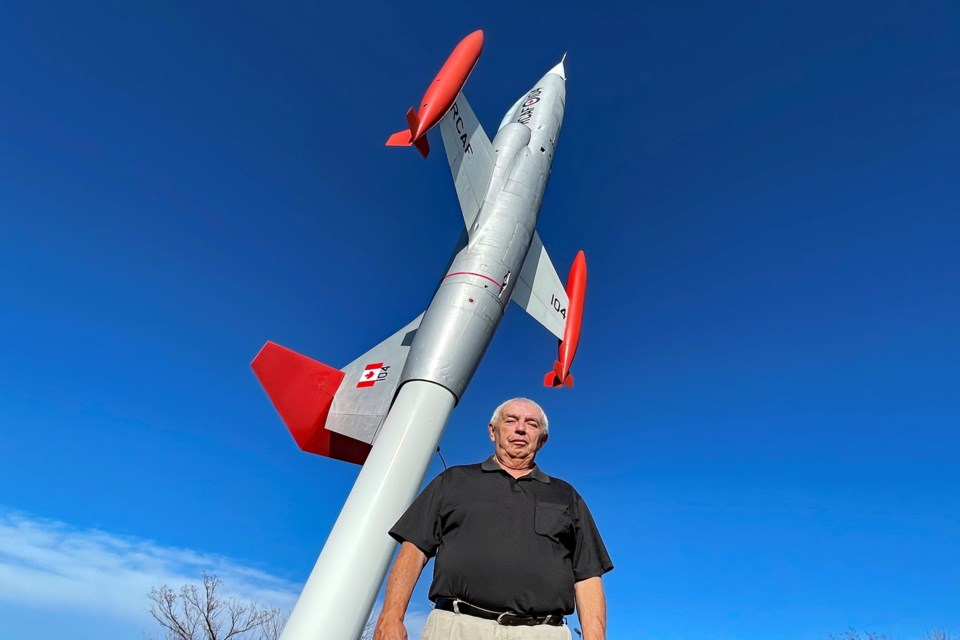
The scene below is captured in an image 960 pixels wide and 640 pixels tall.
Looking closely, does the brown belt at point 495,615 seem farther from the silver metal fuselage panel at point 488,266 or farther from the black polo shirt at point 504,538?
the silver metal fuselage panel at point 488,266

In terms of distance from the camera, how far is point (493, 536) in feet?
9.04

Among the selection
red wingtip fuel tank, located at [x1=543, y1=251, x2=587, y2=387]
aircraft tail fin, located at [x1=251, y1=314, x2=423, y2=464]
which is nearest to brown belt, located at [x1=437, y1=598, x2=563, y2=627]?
aircraft tail fin, located at [x1=251, y1=314, x2=423, y2=464]

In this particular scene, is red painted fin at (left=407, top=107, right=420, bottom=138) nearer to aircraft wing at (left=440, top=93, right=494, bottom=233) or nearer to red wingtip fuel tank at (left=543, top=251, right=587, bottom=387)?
aircraft wing at (left=440, top=93, right=494, bottom=233)

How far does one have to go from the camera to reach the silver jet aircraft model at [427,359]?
22.5ft

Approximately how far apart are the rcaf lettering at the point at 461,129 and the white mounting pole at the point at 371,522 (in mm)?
4500

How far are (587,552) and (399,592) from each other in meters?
0.93

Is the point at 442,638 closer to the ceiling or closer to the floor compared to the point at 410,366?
closer to the floor

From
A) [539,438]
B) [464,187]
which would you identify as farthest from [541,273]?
[539,438]

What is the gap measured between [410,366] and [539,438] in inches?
216

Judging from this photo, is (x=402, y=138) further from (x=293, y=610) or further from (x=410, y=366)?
(x=293, y=610)

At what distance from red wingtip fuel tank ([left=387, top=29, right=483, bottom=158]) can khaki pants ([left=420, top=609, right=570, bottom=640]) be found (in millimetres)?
6772

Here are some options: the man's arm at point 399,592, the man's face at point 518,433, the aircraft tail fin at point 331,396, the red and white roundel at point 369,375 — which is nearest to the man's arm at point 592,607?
the man's face at point 518,433

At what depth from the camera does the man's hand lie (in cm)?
259

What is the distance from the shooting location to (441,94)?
8.40 metres
